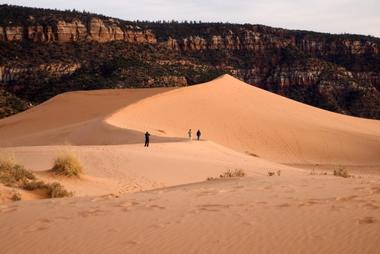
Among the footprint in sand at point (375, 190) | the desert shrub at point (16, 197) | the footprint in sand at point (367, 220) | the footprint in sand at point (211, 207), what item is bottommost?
the desert shrub at point (16, 197)

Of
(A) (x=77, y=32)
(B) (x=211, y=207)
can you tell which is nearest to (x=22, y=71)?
(A) (x=77, y=32)

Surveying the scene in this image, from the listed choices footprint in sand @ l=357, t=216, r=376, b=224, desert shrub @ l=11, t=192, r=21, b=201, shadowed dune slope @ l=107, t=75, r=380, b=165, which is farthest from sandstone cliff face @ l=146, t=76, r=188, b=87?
footprint in sand @ l=357, t=216, r=376, b=224

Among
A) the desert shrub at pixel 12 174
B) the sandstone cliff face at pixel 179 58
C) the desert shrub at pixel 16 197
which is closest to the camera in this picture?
the desert shrub at pixel 16 197

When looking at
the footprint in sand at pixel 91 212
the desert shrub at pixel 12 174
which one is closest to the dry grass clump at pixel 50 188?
the desert shrub at pixel 12 174

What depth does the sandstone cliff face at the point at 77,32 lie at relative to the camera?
6775 centimetres

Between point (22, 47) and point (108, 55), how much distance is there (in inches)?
454

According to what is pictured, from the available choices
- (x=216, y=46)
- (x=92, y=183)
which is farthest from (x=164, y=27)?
(x=92, y=183)

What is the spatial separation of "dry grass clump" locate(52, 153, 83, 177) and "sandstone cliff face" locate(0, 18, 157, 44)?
56520mm

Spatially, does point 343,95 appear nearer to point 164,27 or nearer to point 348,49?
point 348,49

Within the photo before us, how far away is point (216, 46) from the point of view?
89688 millimetres

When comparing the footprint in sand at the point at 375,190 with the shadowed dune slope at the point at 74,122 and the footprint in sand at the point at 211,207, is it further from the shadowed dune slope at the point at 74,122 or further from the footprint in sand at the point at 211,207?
the shadowed dune slope at the point at 74,122

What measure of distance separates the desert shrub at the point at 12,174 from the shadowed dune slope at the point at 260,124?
58.4 ft

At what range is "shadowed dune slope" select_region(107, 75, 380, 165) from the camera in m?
31.9

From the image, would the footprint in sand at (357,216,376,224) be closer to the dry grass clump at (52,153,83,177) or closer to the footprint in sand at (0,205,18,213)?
the footprint in sand at (0,205,18,213)
